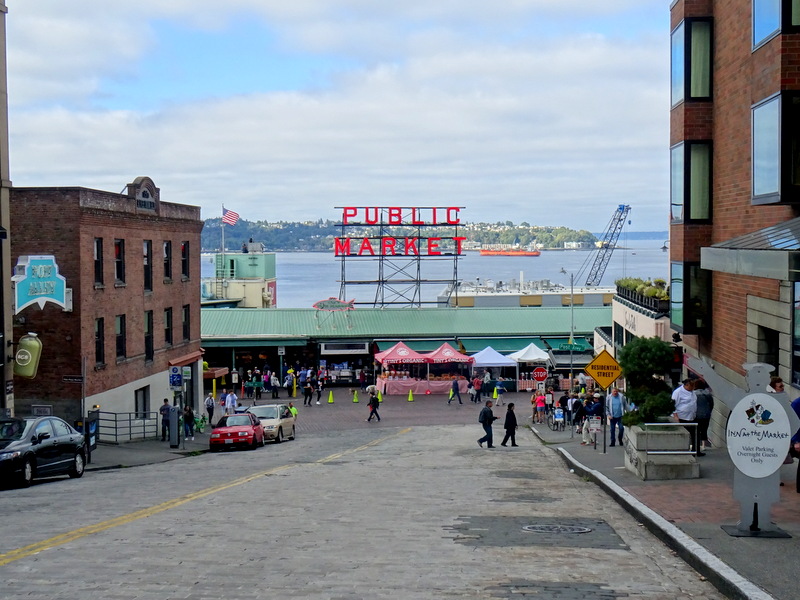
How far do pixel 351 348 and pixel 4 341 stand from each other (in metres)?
29.3

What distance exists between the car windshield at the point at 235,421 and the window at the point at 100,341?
16.8 feet

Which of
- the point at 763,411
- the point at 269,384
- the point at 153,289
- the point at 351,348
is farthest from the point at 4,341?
the point at 351,348

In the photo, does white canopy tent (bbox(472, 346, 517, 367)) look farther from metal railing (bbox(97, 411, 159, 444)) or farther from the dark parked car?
the dark parked car

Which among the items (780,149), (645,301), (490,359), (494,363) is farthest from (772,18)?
(490,359)

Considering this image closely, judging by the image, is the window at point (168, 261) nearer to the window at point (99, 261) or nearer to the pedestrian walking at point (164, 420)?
the window at point (99, 261)

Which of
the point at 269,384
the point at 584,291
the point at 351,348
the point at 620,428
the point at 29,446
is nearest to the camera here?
the point at 29,446

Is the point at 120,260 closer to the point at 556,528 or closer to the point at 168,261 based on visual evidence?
the point at 168,261

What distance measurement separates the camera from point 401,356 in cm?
5019

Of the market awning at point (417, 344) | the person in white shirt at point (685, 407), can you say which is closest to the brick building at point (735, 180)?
the person in white shirt at point (685, 407)

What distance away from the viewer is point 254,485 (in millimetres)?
16922

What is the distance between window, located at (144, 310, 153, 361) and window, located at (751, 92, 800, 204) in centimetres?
2528

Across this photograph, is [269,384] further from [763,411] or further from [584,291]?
[763,411]

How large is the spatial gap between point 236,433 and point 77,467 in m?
8.40

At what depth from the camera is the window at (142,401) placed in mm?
35125
